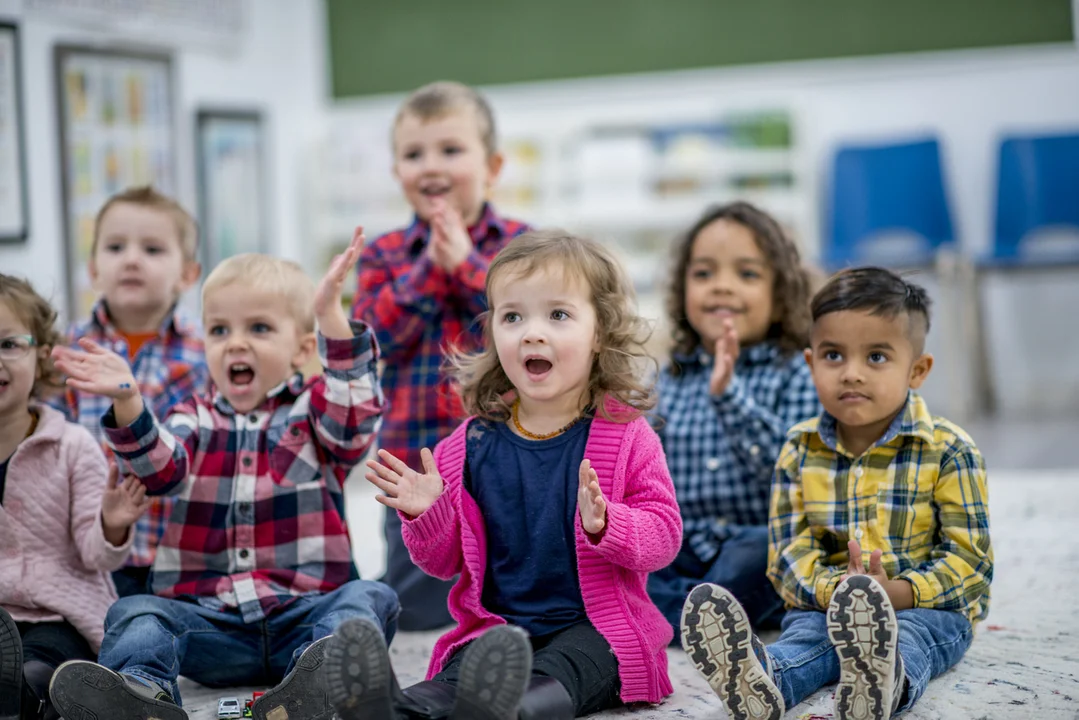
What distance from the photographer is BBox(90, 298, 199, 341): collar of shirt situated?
7.48ft

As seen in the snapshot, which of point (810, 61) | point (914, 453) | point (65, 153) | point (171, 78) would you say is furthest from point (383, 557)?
point (810, 61)

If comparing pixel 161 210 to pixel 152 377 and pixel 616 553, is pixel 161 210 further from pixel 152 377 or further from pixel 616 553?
pixel 616 553

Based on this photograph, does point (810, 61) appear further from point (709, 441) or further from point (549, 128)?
point (709, 441)

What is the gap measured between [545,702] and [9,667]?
708 mm

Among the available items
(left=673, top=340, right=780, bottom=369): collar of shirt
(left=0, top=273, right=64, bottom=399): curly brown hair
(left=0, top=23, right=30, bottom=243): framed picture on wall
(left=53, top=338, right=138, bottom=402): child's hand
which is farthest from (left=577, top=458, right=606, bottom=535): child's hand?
(left=0, top=23, right=30, bottom=243): framed picture on wall

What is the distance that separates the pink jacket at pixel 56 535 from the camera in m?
1.78

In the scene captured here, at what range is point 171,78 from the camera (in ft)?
16.2

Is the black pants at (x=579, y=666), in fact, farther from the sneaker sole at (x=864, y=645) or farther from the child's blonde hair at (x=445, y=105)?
the child's blonde hair at (x=445, y=105)

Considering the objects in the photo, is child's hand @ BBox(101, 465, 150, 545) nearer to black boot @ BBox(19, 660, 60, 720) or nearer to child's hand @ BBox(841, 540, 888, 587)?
black boot @ BBox(19, 660, 60, 720)

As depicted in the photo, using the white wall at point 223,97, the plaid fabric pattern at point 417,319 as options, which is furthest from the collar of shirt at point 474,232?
the white wall at point 223,97

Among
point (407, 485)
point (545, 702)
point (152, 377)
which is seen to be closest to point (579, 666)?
point (545, 702)

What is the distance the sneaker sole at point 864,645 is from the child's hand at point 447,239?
101 cm

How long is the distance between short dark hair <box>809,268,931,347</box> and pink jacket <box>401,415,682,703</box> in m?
0.36

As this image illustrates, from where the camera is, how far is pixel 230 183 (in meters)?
5.37
